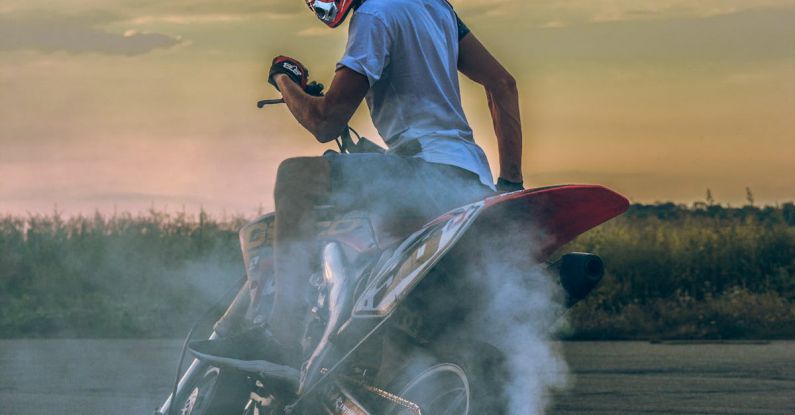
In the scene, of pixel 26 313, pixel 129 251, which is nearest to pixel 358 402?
pixel 26 313

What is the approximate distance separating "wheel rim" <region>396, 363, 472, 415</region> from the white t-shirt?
77 cm

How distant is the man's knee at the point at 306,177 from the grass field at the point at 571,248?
25.4 ft

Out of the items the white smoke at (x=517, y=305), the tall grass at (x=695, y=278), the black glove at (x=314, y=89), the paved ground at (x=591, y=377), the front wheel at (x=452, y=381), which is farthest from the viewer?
the tall grass at (x=695, y=278)

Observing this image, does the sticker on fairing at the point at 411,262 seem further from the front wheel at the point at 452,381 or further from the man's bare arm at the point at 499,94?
the man's bare arm at the point at 499,94

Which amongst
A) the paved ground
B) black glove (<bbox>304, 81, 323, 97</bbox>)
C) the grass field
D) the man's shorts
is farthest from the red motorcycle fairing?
the grass field

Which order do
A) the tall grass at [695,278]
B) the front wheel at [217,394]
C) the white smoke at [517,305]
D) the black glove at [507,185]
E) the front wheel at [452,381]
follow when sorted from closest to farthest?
1. the front wheel at [452,381]
2. the white smoke at [517,305]
3. the front wheel at [217,394]
4. the black glove at [507,185]
5. the tall grass at [695,278]

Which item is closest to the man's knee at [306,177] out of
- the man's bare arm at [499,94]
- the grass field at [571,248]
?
the man's bare arm at [499,94]

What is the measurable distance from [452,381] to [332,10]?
1.29 meters

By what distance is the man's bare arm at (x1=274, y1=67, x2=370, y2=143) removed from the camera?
3959mm

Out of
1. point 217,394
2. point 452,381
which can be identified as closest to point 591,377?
point 217,394

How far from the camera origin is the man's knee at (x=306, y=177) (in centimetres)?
406

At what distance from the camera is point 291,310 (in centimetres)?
414

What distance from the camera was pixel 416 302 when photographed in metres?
3.56

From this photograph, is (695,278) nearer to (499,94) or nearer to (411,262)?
(499,94)
